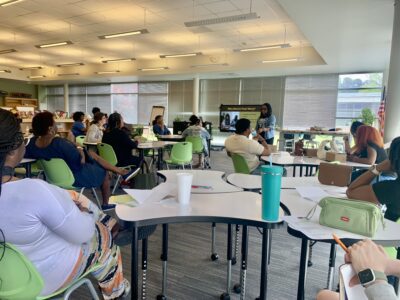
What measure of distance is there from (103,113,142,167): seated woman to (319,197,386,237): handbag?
11.0ft

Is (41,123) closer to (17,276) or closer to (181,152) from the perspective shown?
(17,276)

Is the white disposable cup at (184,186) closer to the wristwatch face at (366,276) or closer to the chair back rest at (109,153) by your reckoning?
the wristwatch face at (366,276)

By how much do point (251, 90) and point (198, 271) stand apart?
9508mm

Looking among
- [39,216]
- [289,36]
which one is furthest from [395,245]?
[289,36]

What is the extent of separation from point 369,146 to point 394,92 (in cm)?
156

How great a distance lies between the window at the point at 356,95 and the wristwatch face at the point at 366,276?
987 cm

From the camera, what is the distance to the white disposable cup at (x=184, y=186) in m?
1.51

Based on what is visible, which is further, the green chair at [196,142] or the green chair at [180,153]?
the green chair at [196,142]

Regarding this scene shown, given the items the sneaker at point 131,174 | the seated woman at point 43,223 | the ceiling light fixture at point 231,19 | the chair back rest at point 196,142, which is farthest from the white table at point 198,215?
the chair back rest at point 196,142

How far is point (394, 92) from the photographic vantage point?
4273 mm

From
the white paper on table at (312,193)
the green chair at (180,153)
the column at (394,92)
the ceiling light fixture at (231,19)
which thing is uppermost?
the ceiling light fixture at (231,19)

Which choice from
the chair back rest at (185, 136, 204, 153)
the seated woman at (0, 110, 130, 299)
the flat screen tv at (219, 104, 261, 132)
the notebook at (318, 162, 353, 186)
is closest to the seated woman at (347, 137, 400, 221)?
the notebook at (318, 162, 353, 186)

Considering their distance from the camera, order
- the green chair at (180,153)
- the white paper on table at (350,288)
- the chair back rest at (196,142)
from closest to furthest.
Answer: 1. the white paper on table at (350,288)
2. the green chair at (180,153)
3. the chair back rest at (196,142)

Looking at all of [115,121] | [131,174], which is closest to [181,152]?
[115,121]
